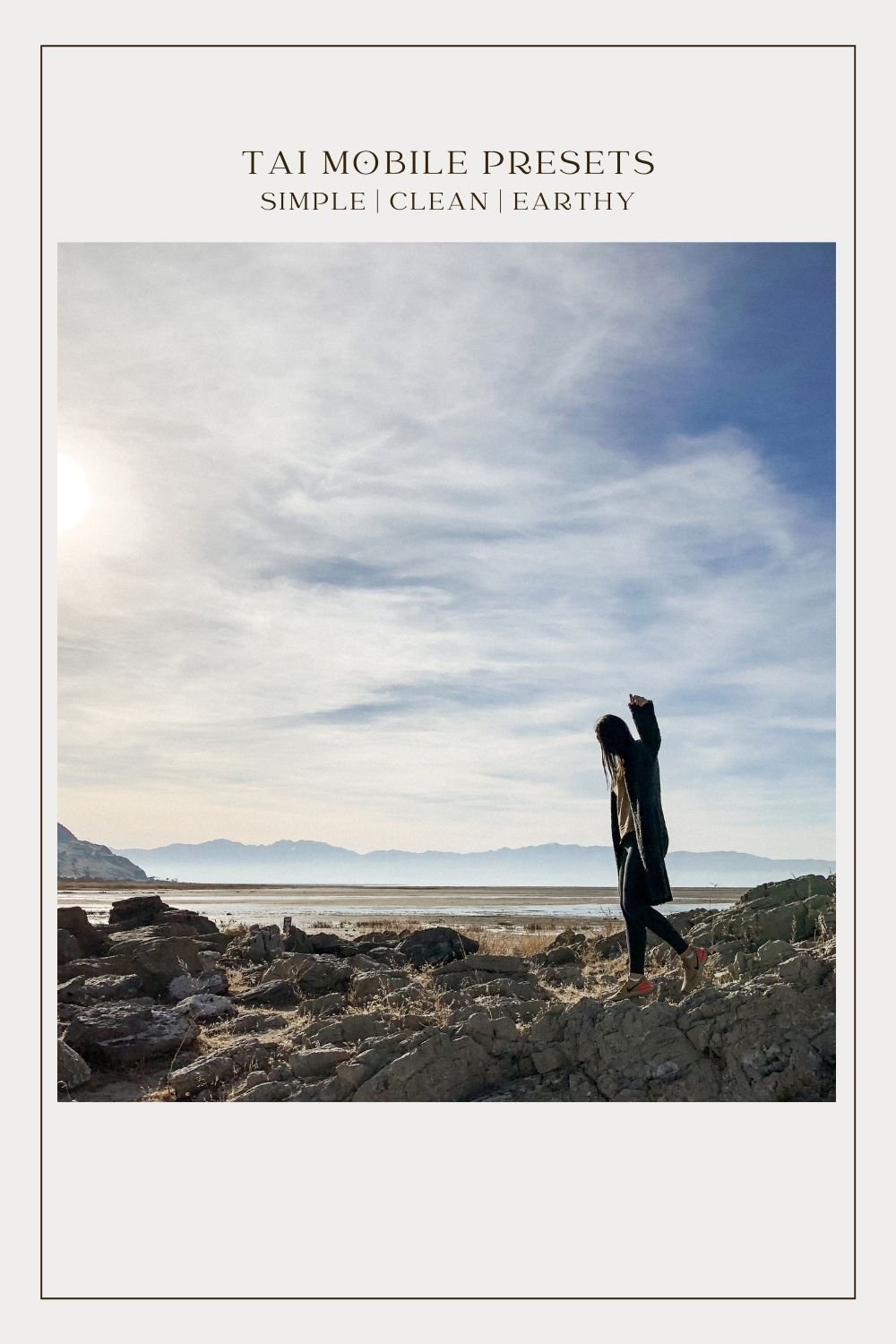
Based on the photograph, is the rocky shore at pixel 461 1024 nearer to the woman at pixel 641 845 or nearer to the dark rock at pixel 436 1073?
the dark rock at pixel 436 1073

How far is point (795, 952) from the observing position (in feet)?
27.3

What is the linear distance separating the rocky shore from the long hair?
5.75 ft

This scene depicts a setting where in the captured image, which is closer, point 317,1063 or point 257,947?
point 317,1063

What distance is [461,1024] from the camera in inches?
304

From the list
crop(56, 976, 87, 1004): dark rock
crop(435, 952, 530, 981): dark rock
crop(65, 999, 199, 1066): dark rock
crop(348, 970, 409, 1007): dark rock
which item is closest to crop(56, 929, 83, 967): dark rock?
crop(56, 976, 87, 1004): dark rock

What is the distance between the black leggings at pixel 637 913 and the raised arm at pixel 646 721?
692 mm

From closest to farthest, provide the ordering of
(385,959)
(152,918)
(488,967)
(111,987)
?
(111,987) → (488,967) → (385,959) → (152,918)

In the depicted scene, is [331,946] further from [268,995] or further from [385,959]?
[268,995]

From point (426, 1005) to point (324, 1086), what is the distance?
2.17 m

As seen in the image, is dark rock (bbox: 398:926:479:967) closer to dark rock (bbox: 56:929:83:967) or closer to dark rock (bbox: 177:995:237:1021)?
dark rock (bbox: 177:995:237:1021)

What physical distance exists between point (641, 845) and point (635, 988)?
1.11m

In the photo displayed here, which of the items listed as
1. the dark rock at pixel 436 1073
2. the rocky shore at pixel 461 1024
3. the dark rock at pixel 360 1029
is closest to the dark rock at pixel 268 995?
the rocky shore at pixel 461 1024

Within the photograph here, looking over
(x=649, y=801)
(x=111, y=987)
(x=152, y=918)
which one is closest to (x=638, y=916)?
(x=649, y=801)
